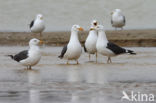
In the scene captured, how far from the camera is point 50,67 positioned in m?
14.6

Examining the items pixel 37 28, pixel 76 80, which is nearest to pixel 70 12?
pixel 37 28

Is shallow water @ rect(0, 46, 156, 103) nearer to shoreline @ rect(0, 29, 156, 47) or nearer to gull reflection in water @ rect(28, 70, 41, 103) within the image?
gull reflection in water @ rect(28, 70, 41, 103)

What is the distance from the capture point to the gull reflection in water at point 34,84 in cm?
999

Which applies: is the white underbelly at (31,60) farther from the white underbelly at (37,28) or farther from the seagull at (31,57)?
the white underbelly at (37,28)

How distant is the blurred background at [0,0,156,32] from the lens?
29.1 meters

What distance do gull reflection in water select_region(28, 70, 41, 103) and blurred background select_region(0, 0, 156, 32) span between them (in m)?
14.0

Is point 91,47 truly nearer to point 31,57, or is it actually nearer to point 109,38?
point 31,57

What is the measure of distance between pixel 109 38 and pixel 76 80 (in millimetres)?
9811

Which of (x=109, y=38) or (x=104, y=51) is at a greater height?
(x=104, y=51)

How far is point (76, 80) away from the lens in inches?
478

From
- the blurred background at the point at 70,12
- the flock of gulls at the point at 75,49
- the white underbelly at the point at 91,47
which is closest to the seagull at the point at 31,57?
the flock of gulls at the point at 75,49

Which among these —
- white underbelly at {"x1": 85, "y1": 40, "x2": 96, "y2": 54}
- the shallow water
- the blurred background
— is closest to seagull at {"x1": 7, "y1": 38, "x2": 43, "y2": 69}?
the shallow water

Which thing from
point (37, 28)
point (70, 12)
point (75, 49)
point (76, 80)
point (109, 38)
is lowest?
point (76, 80)

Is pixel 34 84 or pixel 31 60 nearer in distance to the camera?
pixel 34 84
